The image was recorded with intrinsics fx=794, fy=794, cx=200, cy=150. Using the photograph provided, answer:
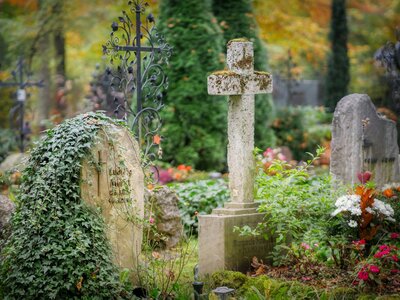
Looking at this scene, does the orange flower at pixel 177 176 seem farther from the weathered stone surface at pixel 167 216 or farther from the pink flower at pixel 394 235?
the pink flower at pixel 394 235

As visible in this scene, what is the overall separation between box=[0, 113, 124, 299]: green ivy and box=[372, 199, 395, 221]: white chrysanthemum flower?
8.14 ft

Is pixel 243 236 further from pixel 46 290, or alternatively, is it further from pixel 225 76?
pixel 46 290

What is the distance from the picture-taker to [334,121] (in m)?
9.75

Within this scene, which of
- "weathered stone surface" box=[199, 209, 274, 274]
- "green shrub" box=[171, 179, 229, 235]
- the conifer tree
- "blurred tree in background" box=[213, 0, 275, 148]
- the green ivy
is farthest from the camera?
the conifer tree

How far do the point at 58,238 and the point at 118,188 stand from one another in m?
0.91

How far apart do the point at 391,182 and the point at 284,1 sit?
1693cm

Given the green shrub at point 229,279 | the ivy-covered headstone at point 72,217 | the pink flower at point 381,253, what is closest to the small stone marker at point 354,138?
the green shrub at point 229,279

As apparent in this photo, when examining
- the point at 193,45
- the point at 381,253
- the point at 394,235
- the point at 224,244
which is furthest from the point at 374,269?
the point at 193,45

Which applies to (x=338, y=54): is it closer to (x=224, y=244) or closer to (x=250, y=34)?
(x=250, y=34)

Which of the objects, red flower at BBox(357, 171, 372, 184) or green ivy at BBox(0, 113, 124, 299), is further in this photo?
red flower at BBox(357, 171, 372, 184)

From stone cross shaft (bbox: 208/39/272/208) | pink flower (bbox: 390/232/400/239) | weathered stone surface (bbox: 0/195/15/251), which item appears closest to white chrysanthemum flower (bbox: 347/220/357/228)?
pink flower (bbox: 390/232/400/239)

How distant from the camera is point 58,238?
6.94 metres

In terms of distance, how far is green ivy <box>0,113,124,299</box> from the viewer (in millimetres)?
6836

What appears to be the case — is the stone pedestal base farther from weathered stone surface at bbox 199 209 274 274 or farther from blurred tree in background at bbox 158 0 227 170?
blurred tree in background at bbox 158 0 227 170
